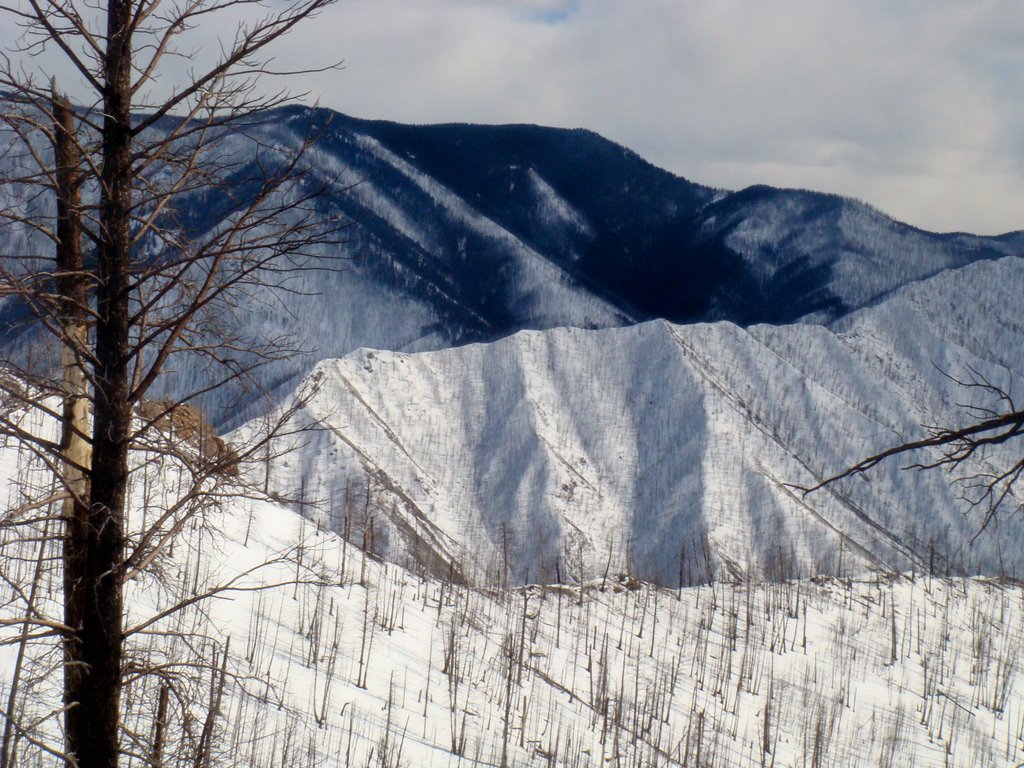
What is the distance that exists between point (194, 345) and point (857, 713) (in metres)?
17.4

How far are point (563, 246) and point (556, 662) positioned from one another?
169 feet

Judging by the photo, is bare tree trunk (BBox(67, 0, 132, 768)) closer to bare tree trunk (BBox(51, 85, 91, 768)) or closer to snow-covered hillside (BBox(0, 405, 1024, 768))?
bare tree trunk (BBox(51, 85, 91, 768))

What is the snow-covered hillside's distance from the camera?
1162 cm

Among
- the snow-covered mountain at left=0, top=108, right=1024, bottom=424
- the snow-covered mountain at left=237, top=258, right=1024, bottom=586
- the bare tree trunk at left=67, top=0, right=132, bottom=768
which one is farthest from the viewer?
the snow-covered mountain at left=0, top=108, right=1024, bottom=424

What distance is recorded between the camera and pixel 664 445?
51688 millimetres

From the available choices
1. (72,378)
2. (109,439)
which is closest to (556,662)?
(72,378)

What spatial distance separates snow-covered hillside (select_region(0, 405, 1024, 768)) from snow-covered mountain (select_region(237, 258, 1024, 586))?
49.3 feet

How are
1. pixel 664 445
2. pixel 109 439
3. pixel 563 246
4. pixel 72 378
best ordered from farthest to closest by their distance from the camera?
pixel 563 246 < pixel 664 445 < pixel 72 378 < pixel 109 439

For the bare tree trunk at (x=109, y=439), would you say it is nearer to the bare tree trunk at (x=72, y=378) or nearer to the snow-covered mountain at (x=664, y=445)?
the bare tree trunk at (x=72, y=378)

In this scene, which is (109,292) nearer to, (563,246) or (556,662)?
(556,662)

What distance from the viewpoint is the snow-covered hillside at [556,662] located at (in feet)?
38.1

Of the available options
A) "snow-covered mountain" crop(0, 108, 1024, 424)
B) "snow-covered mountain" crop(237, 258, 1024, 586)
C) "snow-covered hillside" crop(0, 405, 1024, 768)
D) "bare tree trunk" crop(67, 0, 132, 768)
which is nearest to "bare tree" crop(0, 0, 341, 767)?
"bare tree trunk" crop(67, 0, 132, 768)

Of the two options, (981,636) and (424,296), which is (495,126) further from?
(981,636)

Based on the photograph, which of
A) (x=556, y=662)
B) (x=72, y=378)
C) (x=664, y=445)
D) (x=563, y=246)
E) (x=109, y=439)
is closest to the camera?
(x=109, y=439)
